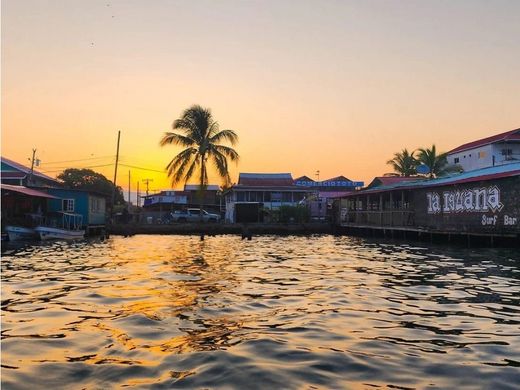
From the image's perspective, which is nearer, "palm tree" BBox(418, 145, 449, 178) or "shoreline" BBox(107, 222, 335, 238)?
"shoreline" BBox(107, 222, 335, 238)

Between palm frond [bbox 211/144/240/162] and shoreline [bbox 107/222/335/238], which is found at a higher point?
palm frond [bbox 211/144/240/162]

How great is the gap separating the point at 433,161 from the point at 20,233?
39.9 meters

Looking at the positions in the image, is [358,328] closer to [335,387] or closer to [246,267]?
[335,387]

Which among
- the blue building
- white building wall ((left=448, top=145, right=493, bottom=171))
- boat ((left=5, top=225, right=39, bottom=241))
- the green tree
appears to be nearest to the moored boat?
boat ((left=5, top=225, right=39, bottom=241))

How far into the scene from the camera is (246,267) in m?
15.4

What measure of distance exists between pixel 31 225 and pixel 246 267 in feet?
63.9

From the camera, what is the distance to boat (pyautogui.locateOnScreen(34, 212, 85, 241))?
29.5 meters

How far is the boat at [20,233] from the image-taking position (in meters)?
27.8

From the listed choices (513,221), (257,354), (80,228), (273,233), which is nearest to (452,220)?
(513,221)

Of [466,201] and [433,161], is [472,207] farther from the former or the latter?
[433,161]

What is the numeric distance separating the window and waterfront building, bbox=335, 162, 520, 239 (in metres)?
24.0

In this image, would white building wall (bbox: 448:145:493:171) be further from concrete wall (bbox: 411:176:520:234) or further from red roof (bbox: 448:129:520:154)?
concrete wall (bbox: 411:176:520:234)

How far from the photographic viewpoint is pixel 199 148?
4050 centimetres

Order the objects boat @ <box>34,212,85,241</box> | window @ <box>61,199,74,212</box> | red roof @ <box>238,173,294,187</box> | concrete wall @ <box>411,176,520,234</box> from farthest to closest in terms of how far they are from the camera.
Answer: red roof @ <box>238,173,294,187</box> < window @ <box>61,199,74,212</box> < boat @ <box>34,212,85,241</box> < concrete wall @ <box>411,176,520,234</box>
